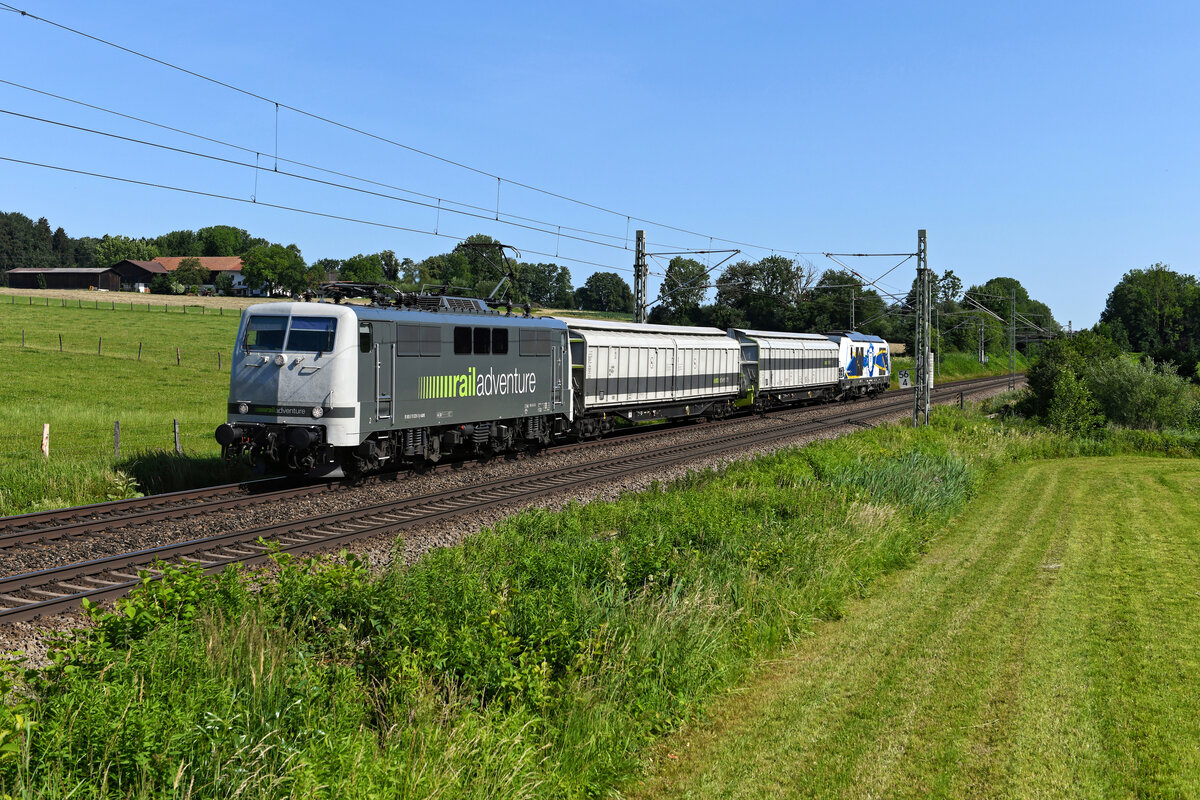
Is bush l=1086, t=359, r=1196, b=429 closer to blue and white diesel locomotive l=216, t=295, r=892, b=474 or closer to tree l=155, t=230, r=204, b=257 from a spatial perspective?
blue and white diesel locomotive l=216, t=295, r=892, b=474

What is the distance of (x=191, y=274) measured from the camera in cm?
12431

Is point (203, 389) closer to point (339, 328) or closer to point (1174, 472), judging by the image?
point (339, 328)

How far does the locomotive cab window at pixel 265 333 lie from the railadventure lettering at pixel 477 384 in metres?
3.14

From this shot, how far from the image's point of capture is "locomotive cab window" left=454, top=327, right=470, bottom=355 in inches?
815

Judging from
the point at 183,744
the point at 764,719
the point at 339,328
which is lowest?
the point at 764,719

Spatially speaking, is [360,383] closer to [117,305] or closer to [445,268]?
[117,305]

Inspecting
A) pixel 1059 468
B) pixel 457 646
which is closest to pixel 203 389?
pixel 1059 468

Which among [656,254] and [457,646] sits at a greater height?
[656,254]

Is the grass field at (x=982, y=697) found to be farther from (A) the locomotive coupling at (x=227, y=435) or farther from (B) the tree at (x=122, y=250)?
(B) the tree at (x=122, y=250)

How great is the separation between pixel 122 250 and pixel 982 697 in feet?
609

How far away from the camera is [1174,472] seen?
84.4 feet

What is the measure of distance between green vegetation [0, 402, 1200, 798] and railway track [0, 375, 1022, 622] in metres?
1.25

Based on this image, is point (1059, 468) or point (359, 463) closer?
point (359, 463)

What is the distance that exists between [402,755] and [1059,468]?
26.2 meters
